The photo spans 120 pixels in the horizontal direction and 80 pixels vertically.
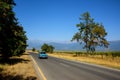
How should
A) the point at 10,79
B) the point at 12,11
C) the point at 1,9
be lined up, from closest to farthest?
the point at 10,79 < the point at 1,9 < the point at 12,11

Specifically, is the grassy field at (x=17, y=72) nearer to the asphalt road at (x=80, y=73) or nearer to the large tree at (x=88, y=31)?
the asphalt road at (x=80, y=73)

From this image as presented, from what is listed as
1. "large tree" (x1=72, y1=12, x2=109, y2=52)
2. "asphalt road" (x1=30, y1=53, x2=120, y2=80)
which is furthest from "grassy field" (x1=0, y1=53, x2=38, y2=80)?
"large tree" (x1=72, y1=12, x2=109, y2=52)

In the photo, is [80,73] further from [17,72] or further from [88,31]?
[88,31]

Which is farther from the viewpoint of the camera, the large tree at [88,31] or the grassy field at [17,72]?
the large tree at [88,31]

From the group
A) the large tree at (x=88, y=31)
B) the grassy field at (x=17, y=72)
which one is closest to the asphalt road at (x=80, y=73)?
the grassy field at (x=17, y=72)

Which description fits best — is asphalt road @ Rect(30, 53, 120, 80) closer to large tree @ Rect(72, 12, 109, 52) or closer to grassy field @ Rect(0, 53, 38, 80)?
grassy field @ Rect(0, 53, 38, 80)

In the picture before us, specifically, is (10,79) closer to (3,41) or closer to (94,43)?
(3,41)

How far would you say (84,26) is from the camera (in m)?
68.6

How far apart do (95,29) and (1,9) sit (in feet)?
172

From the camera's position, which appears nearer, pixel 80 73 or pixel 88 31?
pixel 80 73

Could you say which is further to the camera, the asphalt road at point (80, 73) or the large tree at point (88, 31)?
the large tree at point (88, 31)

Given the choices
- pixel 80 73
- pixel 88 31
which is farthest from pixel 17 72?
pixel 88 31

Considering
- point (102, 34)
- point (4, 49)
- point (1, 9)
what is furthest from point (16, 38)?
point (102, 34)

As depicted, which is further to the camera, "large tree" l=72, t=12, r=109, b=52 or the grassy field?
"large tree" l=72, t=12, r=109, b=52
